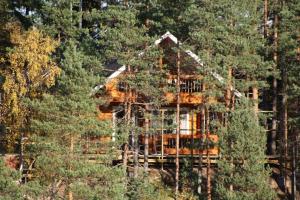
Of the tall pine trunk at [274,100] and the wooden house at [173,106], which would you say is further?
the tall pine trunk at [274,100]

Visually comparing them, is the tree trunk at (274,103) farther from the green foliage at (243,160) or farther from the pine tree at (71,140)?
the pine tree at (71,140)

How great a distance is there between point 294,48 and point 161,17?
27.4 feet

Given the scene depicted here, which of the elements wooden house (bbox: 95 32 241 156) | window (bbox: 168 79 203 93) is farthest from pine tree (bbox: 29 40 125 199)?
window (bbox: 168 79 203 93)

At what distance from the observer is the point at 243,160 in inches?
802

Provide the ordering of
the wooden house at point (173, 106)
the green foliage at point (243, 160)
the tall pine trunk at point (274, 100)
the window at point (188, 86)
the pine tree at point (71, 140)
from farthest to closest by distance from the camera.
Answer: the window at point (188, 86) < the tall pine trunk at point (274, 100) < the wooden house at point (173, 106) < the green foliage at point (243, 160) < the pine tree at point (71, 140)

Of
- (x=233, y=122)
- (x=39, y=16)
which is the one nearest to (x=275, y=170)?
(x=233, y=122)

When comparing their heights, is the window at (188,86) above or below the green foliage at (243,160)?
above

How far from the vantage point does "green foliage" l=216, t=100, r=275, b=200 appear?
19.8 metres

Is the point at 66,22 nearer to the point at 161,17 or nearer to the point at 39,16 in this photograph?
the point at 39,16

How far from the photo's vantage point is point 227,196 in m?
19.7

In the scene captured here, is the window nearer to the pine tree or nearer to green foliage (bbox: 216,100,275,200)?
green foliage (bbox: 216,100,275,200)

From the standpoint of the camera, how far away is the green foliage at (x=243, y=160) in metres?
19.8

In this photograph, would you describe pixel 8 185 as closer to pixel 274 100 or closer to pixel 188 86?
pixel 188 86

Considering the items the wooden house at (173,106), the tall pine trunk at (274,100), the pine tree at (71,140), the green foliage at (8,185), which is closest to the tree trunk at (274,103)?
the tall pine trunk at (274,100)
